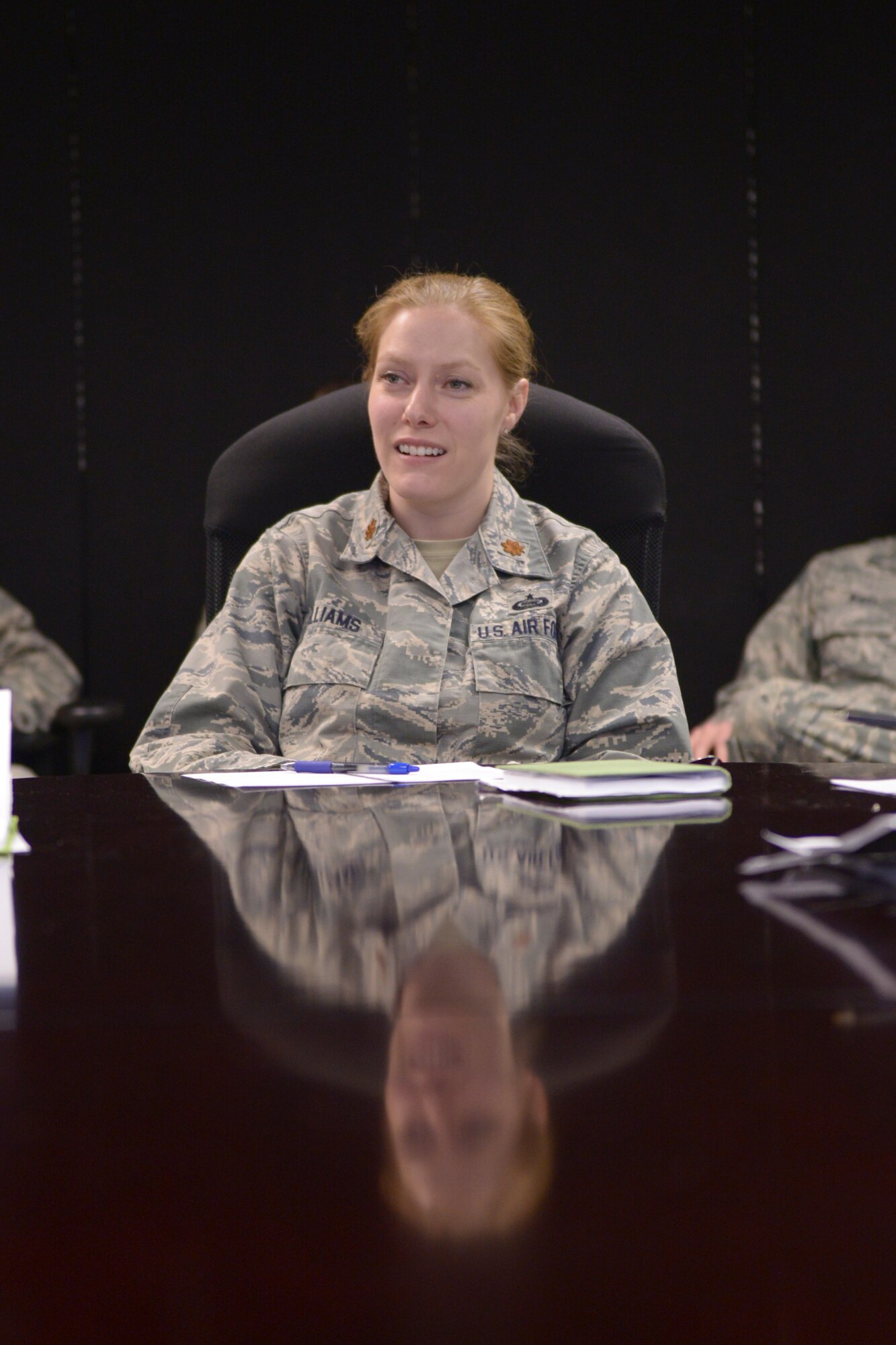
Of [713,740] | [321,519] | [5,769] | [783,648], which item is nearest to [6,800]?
[5,769]

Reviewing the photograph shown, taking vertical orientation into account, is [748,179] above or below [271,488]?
above

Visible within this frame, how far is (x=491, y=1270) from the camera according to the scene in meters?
0.38

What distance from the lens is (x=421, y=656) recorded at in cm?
172

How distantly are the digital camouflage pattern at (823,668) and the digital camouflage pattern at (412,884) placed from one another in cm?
200

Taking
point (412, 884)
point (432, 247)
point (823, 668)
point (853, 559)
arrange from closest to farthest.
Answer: point (412, 884) → point (823, 668) → point (853, 559) → point (432, 247)

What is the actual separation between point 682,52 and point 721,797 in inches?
135

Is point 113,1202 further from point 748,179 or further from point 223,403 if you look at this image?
point 748,179

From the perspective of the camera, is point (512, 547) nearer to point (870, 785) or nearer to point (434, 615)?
point (434, 615)

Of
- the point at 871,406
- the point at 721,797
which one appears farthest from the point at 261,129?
the point at 721,797

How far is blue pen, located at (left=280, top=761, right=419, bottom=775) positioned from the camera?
1.28 meters

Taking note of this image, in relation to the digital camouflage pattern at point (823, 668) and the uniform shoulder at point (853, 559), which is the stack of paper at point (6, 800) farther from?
the uniform shoulder at point (853, 559)

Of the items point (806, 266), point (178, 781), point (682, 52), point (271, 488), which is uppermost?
point (682, 52)

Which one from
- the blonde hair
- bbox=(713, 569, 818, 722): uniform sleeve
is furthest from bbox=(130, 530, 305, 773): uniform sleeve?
bbox=(713, 569, 818, 722): uniform sleeve

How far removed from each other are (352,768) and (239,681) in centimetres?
38
